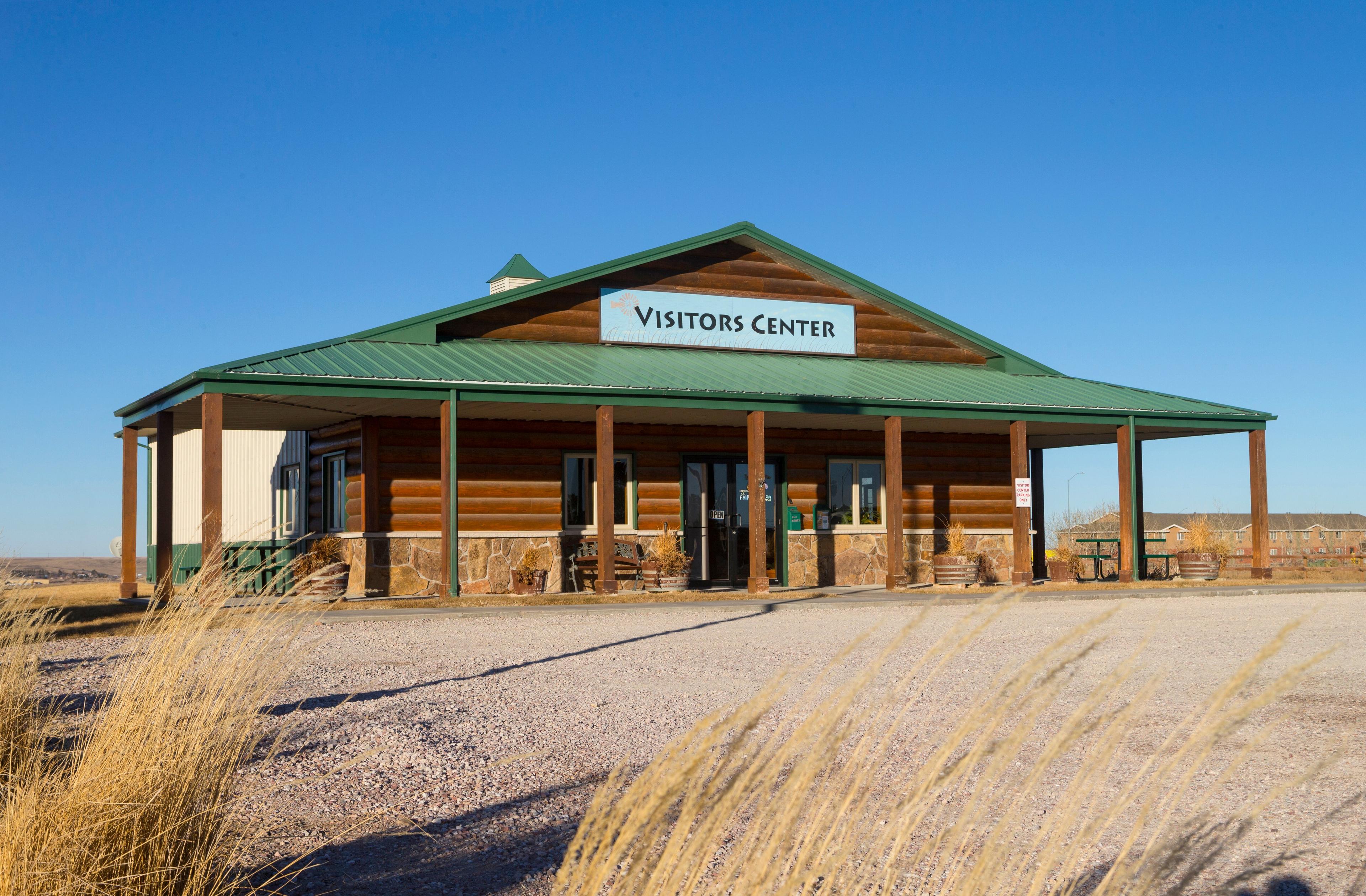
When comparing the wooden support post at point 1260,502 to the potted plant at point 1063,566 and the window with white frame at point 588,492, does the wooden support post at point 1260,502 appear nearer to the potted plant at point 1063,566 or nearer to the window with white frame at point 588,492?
the potted plant at point 1063,566

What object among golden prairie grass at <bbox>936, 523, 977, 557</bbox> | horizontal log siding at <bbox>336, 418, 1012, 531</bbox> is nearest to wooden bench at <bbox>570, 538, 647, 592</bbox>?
horizontal log siding at <bbox>336, 418, 1012, 531</bbox>

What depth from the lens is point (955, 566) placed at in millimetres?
18609

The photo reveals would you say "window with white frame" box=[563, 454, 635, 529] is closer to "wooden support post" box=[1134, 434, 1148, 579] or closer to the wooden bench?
the wooden bench

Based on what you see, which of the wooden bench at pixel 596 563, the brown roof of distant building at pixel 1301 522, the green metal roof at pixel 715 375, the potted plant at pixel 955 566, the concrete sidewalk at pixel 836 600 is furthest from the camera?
the brown roof of distant building at pixel 1301 522

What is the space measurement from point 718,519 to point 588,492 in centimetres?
234

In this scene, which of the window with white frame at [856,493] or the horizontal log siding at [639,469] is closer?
the horizontal log siding at [639,469]

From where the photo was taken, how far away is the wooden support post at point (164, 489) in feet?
54.1

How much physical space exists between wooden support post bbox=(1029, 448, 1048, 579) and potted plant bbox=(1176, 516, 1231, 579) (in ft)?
10.2

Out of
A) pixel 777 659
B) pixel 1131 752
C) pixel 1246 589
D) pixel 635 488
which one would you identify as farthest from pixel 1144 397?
pixel 1131 752

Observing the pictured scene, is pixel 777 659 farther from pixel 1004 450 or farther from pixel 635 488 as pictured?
pixel 1004 450

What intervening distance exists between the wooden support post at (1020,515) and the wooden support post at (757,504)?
3.93 metres

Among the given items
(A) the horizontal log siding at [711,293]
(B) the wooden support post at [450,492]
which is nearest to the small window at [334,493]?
(A) the horizontal log siding at [711,293]

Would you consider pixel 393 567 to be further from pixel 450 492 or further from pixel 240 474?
pixel 240 474

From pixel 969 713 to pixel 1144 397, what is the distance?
66.7 ft
